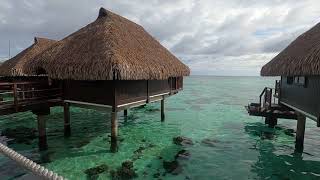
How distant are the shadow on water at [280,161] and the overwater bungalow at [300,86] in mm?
1001

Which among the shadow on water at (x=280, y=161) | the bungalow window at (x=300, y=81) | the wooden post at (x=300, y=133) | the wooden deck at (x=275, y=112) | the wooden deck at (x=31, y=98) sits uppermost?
the bungalow window at (x=300, y=81)

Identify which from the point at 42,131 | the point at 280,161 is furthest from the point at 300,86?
the point at 42,131

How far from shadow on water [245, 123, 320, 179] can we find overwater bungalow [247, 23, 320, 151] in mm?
1001

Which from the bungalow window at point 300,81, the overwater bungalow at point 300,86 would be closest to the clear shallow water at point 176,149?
the overwater bungalow at point 300,86

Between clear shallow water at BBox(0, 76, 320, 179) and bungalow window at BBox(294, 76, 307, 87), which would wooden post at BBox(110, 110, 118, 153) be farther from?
bungalow window at BBox(294, 76, 307, 87)

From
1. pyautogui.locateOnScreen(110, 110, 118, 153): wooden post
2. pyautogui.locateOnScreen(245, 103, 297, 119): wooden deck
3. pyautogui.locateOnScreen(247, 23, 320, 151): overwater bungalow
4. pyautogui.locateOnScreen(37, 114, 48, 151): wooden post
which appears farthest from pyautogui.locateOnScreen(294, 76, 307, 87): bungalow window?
pyautogui.locateOnScreen(37, 114, 48, 151): wooden post

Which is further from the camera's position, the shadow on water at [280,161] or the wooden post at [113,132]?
the wooden post at [113,132]

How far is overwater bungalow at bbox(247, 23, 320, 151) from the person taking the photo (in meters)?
9.29

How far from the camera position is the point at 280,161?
11922mm

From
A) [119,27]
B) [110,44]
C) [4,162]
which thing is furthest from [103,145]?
[119,27]

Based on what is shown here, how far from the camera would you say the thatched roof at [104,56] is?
35.7 feet

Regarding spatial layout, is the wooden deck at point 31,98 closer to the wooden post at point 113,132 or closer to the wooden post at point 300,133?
the wooden post at point 113,132

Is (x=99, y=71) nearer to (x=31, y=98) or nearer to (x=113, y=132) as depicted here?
(x=113, y=132)

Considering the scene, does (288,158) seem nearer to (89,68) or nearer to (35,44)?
(89,68)
